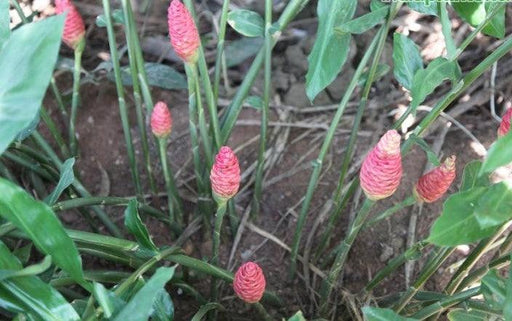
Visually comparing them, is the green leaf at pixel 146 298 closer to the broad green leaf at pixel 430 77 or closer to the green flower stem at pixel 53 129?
the broad green leaf at pixel 430 77

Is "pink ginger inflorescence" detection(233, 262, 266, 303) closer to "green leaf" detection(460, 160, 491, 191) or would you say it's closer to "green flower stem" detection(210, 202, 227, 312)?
"green flower stem" detection(210, 202, 227, 312)

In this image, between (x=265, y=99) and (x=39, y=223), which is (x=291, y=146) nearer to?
(x=265, y=99)

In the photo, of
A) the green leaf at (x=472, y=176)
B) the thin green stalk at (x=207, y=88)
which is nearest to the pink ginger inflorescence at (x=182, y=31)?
the thin green stalk at (x=207, y=88)

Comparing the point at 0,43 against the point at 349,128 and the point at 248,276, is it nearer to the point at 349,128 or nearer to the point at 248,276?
the point at 248,276

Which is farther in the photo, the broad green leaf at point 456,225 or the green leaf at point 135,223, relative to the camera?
the green leaf at point 135,223

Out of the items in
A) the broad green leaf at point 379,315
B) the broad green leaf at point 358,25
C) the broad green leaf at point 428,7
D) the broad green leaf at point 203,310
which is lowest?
the broad green leaf at point 203,310

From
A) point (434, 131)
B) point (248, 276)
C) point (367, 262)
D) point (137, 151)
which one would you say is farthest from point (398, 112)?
point (248, 276)
